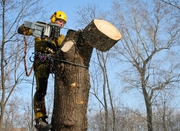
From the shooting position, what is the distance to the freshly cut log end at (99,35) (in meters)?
3.05

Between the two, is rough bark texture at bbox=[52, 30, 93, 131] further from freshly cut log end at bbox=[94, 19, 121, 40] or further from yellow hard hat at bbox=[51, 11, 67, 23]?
yellow hard hat at bbox=[51, 11, 67, 23]

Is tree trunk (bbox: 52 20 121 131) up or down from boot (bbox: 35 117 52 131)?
up

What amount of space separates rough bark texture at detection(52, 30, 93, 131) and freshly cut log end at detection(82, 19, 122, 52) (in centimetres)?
11

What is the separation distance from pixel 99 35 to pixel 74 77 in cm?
58

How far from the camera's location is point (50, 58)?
127 inches

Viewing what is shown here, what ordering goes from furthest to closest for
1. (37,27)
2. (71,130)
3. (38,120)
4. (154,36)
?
1. (154,36)
2. (37,27)
3. (38,120)
4. (71,130)

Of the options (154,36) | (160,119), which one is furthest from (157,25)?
(160,119)

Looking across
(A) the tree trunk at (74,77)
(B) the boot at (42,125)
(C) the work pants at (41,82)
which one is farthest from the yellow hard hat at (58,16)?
(B) the boot at (42,125)

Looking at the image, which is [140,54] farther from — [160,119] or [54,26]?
[54,26]

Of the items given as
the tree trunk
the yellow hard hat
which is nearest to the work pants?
the tree trunk

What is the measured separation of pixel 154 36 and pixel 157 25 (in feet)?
2.61

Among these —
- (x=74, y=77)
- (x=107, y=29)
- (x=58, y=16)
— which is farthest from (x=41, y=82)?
(x=107, y=29)

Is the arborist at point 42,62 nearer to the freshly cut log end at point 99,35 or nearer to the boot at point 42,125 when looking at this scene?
the boot at point 42,125

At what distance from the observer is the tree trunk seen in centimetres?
293
